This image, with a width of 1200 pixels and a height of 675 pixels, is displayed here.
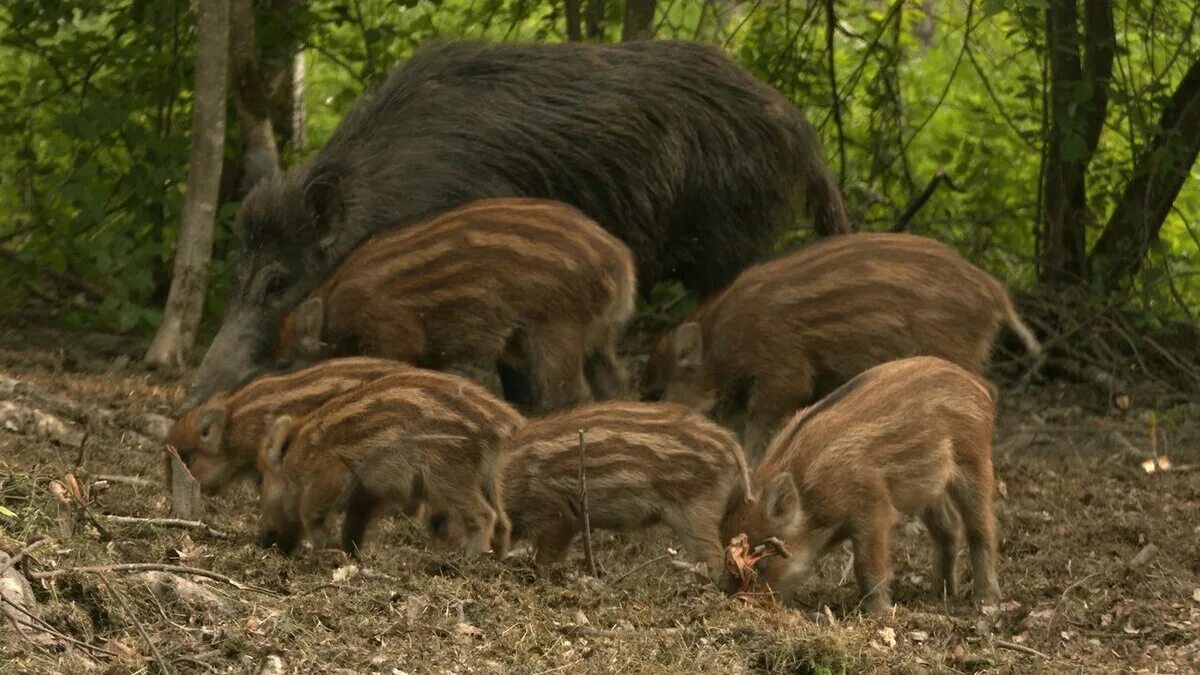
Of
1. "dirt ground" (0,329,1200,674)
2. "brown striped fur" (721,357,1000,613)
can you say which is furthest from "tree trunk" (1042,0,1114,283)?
"brown striped fur" (721,357,1000,613)

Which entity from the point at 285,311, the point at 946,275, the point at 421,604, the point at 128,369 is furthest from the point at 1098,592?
the point at 128,369

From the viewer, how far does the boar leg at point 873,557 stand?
5156 mm

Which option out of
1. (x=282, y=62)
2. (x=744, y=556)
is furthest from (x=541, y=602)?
(x=282, y=62)

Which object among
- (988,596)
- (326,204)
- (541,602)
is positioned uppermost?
(326,204)

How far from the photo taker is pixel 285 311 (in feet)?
22.8

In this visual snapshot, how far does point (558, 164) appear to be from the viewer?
744 centimetres

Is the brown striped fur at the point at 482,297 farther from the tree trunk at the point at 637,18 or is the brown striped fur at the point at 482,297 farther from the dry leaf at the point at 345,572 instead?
the tree trunk at the point at 637,18

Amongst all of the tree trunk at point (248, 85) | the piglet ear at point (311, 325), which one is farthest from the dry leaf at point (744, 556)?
the tree trunk at point (248, 85)

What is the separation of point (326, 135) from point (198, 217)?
2.41m

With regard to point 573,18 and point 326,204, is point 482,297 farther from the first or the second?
point 573,18

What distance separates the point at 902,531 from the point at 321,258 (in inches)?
94.9

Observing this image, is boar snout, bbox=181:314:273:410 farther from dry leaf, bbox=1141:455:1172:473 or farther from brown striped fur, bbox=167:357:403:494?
dry leaf, bbox=1141:455:1172:473

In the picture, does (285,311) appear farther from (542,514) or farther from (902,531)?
(902,531)

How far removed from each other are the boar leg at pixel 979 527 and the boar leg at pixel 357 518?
170 cm
